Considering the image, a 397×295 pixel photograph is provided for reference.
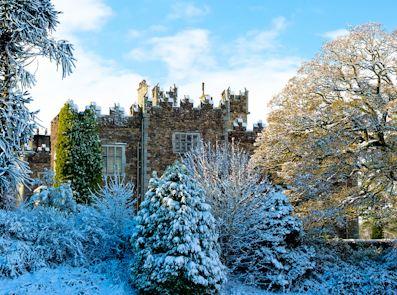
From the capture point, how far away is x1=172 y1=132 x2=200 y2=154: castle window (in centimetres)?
2517

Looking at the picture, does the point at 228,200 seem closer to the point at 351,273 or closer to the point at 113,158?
the point at 351,273

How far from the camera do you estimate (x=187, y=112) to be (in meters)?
25.7

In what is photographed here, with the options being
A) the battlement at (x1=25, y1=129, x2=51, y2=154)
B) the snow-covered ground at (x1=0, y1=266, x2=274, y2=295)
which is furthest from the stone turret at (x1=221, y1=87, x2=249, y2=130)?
the snow-covered ground at (x1=0, y1=266, x2=274, y2=295)

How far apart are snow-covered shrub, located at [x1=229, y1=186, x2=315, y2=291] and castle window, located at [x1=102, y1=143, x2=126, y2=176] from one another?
1048 centimetres

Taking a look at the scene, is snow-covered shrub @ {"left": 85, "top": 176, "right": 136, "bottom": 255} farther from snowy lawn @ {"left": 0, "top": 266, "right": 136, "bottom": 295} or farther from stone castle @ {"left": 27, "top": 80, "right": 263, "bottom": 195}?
stone castle @ {"left": 27, "top": 80, "right": 263, "bottom": 195}

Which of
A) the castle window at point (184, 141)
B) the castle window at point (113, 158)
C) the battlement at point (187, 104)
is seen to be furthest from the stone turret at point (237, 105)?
the castle window at point (113, 158)

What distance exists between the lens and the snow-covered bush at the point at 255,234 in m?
14.7

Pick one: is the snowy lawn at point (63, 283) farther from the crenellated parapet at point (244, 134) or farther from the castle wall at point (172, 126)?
the crenellated parapet at point (244, 134)

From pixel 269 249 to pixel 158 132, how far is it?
11.5 metres

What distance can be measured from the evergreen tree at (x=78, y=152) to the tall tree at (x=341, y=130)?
6.77 meters

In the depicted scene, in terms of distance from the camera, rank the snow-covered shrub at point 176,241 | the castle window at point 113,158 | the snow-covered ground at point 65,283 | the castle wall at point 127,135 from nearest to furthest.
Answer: the snow-covered ground at point 65,283 → the snow-covered shrub at point 176,241 → the castle window at point 113,158 → the castle wall at point 127,135

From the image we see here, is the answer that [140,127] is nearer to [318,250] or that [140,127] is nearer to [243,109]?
[243,109]

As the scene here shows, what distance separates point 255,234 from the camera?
1497cm

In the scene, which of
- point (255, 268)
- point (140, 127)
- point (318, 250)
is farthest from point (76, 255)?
point (140, 127)
